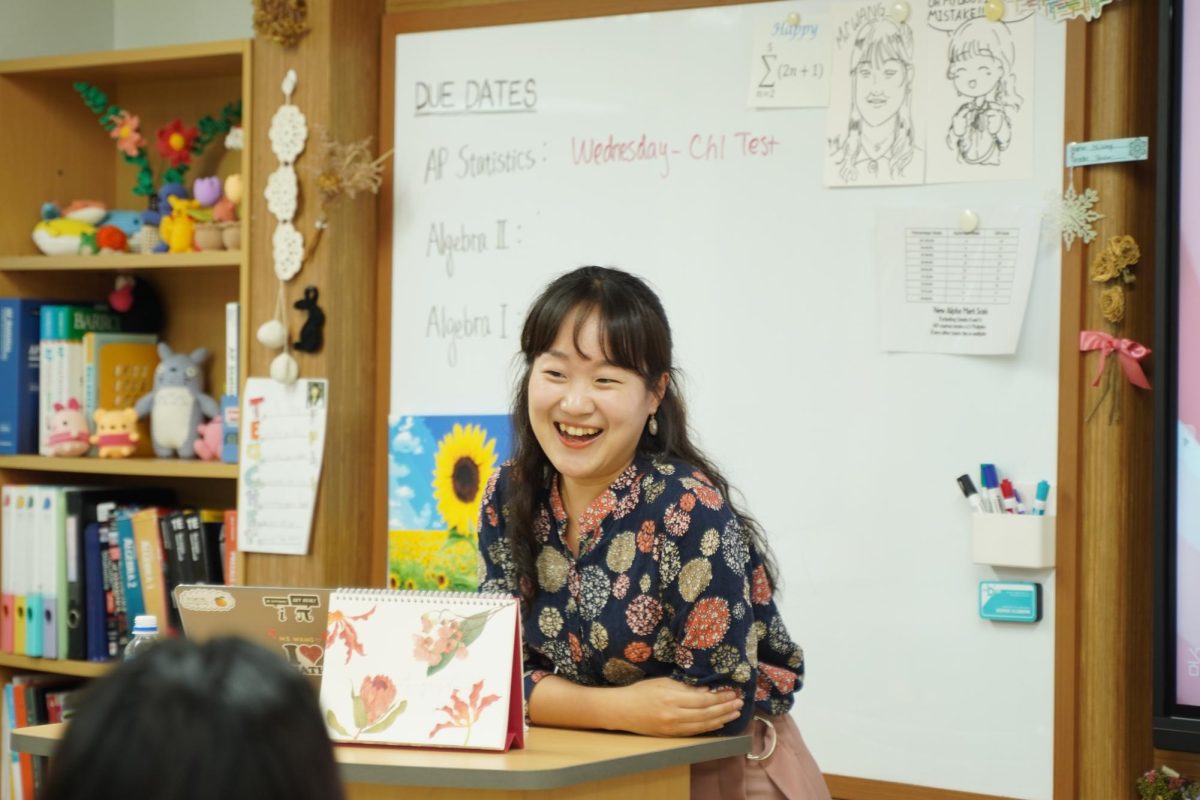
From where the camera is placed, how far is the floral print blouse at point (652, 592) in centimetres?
170

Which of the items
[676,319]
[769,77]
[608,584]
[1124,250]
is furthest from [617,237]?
[608,584]

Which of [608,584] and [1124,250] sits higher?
[1124,250]

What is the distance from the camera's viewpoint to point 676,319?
8.93 feet

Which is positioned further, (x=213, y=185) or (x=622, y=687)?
(x=213, y=185)

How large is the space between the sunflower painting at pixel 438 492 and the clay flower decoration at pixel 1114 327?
1125 millimetres

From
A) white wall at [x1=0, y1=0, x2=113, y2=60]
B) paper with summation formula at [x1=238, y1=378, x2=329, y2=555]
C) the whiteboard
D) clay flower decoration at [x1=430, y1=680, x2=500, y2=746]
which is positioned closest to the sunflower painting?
the whiteboard

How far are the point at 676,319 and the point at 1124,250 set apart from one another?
823mm

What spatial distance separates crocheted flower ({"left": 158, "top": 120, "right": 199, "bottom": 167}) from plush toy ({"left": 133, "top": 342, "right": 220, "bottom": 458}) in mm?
453

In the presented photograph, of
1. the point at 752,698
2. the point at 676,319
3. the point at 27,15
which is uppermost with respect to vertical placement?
the point at 27,15

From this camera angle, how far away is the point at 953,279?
2.44 metres

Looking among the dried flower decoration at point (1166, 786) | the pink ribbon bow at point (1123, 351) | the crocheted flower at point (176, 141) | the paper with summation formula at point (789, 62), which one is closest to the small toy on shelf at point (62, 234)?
the crocheted flower at point (176, 141)

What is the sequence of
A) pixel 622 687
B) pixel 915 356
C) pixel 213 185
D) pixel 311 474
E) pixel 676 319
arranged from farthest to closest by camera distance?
1. pixel 213 185
2. pixel 311 474
3. pixel 676 319
4. pixel 915 356
5. pixel 622 687

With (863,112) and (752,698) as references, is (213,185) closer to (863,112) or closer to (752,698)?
(863,112)

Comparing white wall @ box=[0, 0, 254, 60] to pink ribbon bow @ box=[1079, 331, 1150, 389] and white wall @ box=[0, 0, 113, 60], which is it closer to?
white wall @ box=[0, 0, 113, 60]
